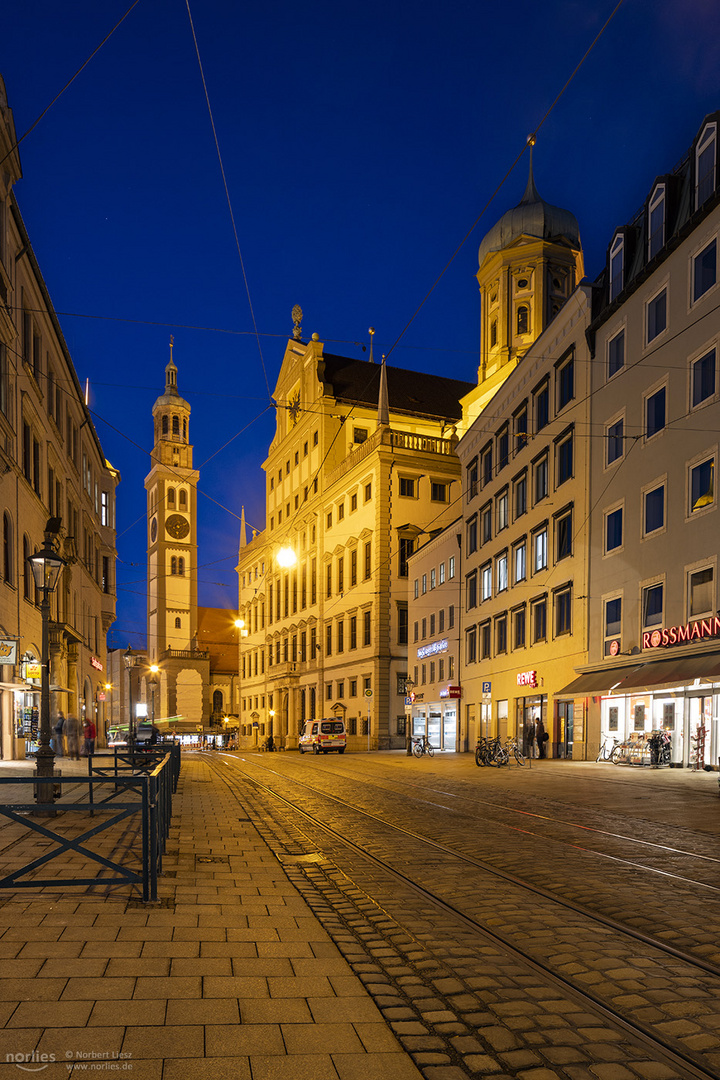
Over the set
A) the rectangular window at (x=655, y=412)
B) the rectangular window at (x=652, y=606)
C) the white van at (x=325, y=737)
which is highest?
the rectangular window at (x=655, y=412)

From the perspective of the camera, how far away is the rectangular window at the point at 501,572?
4034 centimetres

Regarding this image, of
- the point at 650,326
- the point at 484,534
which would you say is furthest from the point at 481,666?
the point at 650,326

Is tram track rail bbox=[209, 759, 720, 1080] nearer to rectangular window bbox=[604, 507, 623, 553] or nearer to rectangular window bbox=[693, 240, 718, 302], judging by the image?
rectangular window bbox=[693, 240, 718, 302]

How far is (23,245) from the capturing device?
2869 cm

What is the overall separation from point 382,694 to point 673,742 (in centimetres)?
3091

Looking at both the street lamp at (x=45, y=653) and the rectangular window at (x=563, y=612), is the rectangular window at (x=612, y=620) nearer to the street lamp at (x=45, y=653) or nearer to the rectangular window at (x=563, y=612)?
the rectangular window at (x=563, y=612)

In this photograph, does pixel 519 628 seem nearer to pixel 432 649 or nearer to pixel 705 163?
pixel 432 649

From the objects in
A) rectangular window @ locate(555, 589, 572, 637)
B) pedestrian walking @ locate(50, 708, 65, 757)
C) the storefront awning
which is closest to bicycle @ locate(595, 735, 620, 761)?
the storefront awning

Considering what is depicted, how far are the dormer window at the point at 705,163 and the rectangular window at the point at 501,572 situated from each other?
18.4 meters

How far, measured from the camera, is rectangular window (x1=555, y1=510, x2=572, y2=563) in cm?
3338

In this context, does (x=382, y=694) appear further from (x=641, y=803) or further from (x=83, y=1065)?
(x=83, y=1065)

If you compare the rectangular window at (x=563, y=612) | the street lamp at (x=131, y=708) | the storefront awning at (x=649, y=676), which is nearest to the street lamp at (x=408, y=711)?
the street lamp at (x=131, y=708)

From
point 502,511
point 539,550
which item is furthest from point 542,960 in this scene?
point 502,511

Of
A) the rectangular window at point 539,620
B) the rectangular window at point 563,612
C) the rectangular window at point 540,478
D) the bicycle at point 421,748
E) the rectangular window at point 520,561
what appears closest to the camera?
the rectangular window at point 563,612
